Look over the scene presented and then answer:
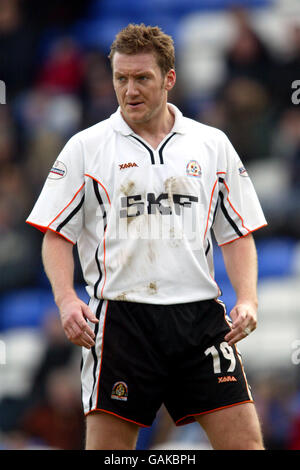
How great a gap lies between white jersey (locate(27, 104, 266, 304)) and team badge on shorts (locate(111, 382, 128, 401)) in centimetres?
42

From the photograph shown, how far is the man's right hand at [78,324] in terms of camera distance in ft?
13.3

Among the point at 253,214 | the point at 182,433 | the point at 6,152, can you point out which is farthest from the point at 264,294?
the point at 253,214

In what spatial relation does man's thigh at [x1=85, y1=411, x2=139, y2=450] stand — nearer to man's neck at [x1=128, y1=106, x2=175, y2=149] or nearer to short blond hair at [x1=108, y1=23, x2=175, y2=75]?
man's neck at [x1=128, y1=106, x2=175, y2=149]

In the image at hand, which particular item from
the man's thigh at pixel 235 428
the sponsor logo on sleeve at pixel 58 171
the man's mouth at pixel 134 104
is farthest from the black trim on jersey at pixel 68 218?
the man's thigh at pixel 235 428

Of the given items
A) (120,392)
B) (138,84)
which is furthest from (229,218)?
(120,392)

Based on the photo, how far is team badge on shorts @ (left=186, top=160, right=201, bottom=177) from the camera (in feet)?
14.4

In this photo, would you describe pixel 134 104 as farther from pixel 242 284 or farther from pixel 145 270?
pixel 242 284

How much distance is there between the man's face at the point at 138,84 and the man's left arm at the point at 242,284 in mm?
798

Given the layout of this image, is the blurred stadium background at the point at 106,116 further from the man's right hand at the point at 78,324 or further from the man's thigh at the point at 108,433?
the man's right hand at the point at 78,324

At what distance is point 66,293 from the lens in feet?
13.8

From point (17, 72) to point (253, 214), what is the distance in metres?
7.80

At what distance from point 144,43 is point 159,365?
1541 mm

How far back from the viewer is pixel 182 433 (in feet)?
24.7
